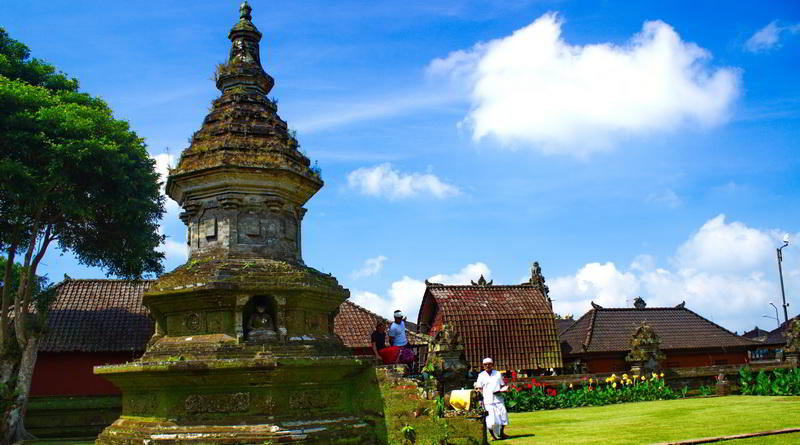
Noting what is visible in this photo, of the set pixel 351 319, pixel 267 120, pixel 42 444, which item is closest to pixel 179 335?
pixel 267 120

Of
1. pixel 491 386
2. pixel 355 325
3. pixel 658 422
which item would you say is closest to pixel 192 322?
pixel 491 386

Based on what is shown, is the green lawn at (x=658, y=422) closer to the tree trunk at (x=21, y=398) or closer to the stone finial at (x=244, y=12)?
the stone finial at (x=244, y=12)

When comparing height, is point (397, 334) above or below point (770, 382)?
above

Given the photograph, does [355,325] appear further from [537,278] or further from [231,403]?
[231,403]

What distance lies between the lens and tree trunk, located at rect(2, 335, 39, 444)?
61.5 feet

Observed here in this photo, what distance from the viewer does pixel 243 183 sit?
9391mm

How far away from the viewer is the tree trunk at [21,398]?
18.8 meters

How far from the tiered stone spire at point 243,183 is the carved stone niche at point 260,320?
32.0 inches

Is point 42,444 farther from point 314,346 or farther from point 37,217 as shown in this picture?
point 314,346

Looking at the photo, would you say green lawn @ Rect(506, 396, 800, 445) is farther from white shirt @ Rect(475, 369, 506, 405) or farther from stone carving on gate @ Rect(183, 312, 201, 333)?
stone carving on gate @ Rect(183, 312, 201, 333)

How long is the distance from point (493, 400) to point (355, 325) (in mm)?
13707

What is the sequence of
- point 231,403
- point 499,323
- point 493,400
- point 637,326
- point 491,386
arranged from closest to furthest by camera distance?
1. point 231,403
2. point 493,400
3. point 491,386
4. point 499,323
5. point 637,326

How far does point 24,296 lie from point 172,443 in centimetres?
1501

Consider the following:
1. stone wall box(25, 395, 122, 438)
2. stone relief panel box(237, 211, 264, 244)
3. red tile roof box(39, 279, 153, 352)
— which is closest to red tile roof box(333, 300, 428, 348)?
red tile roof box(39, 279, 153, 352)
